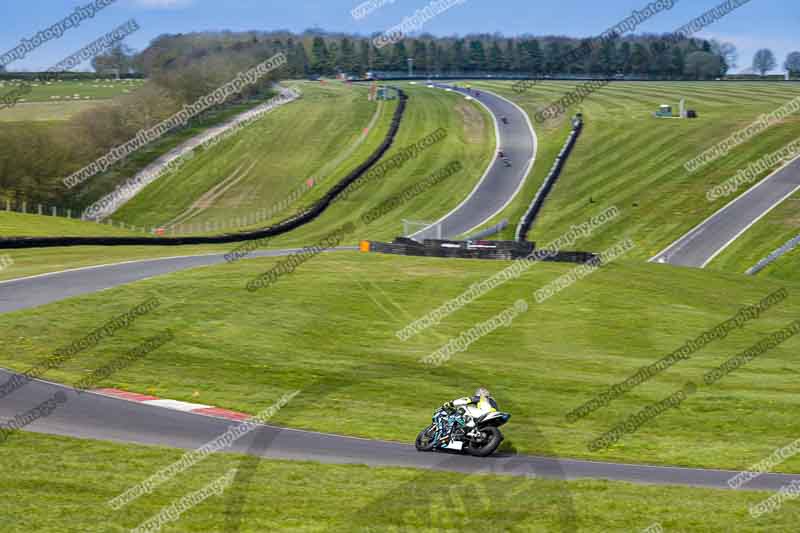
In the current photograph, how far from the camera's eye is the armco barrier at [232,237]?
48.6 meters

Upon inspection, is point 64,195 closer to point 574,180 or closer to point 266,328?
point 574,180

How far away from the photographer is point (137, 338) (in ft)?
99.8

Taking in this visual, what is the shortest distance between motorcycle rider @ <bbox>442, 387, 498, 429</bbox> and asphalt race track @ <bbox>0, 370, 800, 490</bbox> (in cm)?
82

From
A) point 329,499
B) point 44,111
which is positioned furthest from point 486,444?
point 44,111

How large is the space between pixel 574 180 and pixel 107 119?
55.8 meters

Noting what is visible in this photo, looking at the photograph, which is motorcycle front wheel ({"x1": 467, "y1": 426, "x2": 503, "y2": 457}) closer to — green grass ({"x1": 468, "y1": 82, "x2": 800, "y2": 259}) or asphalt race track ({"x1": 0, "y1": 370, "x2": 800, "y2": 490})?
asphalt race track ({"x1": 0, "y1": 370, "x2": 800, "y2": 490})

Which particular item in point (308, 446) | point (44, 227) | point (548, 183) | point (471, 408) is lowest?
point (548, 183)

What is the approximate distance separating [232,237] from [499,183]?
3410 centimetres

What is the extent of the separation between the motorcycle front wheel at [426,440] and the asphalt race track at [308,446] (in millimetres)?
185

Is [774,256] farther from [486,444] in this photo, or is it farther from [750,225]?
[486,444]

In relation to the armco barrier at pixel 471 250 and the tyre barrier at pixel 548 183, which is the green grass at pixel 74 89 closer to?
the tyre barrier at pixel 548 183

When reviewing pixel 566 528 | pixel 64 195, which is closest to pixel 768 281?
pixel 566 528

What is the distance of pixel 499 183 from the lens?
8844 centimetres

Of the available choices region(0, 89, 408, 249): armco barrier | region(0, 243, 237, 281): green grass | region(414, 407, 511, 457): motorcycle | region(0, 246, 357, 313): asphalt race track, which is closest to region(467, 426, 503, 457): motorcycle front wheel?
region(414, 407, 511, 457): motorcycle
